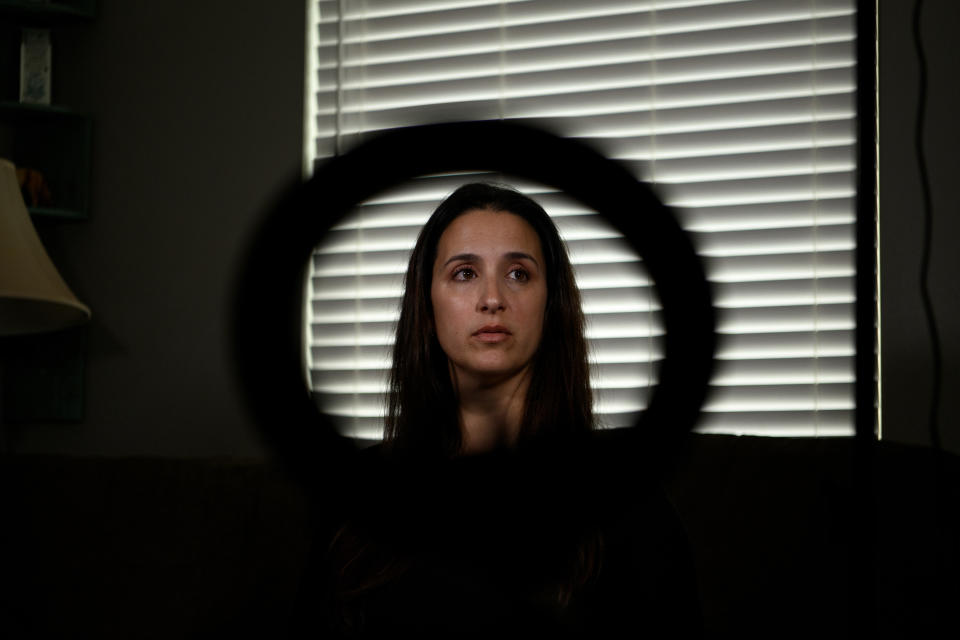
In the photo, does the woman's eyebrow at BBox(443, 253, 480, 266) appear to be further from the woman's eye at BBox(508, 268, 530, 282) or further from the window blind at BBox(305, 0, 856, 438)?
the window blind at BBox(305, 0, 856, 438)

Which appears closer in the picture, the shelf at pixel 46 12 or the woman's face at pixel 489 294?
the woman's face at pixel 489 294

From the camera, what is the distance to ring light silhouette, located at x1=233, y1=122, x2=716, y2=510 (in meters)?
0.25

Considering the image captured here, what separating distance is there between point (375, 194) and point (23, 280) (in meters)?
1.34

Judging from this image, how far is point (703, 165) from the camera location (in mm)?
1650

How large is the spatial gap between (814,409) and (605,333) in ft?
1.34

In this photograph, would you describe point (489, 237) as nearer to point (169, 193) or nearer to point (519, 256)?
point (519, 256)

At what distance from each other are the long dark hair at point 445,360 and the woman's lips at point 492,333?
3cm

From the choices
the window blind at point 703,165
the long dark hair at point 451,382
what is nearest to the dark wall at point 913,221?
the window blind at point 703,165

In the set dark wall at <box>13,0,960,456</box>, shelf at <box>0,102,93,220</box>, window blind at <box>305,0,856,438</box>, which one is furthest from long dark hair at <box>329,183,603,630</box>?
shelf at <box>0,102,93,220</box>

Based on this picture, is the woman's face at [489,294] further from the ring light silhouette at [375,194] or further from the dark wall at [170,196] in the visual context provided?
the dark wall at [170,196]

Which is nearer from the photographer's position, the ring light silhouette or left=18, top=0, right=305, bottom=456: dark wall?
the ring light silhouette

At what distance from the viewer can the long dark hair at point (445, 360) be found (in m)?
0.32

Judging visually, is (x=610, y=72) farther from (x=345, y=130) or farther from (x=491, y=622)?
(x=491, y=622)

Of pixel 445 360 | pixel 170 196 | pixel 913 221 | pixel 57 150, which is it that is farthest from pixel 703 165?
pixel 57 150
